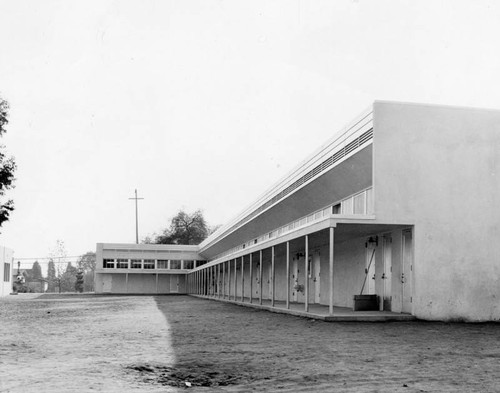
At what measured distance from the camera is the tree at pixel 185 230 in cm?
9906

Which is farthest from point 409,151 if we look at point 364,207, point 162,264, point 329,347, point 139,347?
point 162,264

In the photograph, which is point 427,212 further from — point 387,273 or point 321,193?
point 321,193

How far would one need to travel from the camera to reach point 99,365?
8453 millimetres

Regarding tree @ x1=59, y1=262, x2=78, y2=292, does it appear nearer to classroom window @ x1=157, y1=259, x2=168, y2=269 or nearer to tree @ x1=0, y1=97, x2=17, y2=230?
classroom window @ x1=157, y1=259, x2=168, y2=269

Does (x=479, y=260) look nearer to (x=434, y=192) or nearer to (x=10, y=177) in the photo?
(x=434, y=192)

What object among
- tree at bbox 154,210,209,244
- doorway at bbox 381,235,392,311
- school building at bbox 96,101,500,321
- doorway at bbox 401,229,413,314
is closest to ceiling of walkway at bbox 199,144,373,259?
school building at bbox 96,101,500,321

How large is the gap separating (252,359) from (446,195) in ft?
35.6

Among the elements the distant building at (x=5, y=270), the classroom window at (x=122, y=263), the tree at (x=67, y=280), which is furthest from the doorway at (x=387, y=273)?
the tree at (x=67, y=280)

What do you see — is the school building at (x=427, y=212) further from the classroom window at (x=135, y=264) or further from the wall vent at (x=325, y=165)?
the classroom window at (x=135, y=264)

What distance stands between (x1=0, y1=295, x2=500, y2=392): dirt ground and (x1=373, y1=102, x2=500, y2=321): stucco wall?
3.01 metres

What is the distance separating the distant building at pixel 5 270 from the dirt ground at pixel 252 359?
162 ft

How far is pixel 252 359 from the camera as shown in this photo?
917 cm

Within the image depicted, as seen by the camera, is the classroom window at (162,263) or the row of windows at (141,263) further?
the classroom window at (162,263)

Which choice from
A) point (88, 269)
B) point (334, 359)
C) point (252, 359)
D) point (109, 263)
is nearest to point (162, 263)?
point (109, 263)
